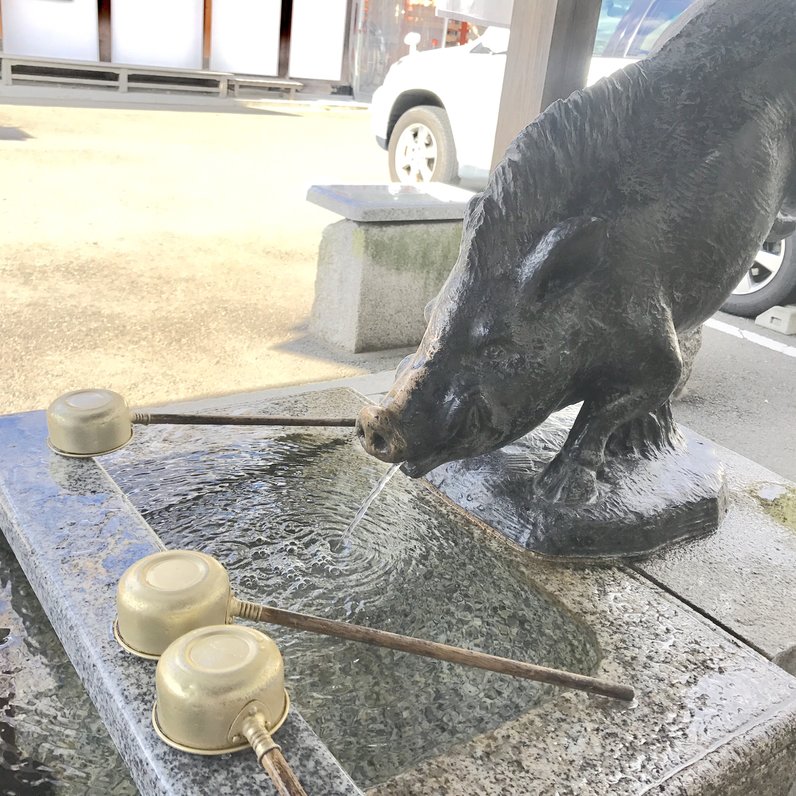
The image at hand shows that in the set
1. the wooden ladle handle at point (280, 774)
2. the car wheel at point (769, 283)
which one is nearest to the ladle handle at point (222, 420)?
the wooden ladle handle at point (280, 774)

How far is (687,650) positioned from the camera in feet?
5.69

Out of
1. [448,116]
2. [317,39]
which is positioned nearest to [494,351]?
[448,116]

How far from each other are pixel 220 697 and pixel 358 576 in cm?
89

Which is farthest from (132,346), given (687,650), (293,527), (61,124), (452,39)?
(452,39)

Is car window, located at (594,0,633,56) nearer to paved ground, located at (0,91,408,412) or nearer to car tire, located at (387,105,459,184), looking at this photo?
car tire, located at (387,105,459,184)

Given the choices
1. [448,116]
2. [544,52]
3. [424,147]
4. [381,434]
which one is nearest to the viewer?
[381,434]

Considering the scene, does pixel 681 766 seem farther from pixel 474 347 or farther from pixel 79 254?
pixel 79 254

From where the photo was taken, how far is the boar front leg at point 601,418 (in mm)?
1891

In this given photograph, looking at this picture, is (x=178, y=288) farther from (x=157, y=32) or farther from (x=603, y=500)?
(x=157, y=32)

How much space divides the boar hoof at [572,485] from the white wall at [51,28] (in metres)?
15.1

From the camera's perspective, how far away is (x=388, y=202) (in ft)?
15.3

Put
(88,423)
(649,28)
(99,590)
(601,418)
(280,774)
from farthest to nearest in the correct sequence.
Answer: (649,28) < (601,418) < (88,423) < (99,590) < (280,774)

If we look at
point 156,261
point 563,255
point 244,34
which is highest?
point 563,255

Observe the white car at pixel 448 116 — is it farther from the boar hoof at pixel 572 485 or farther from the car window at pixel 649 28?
the boar hoof at pixel 572 485
